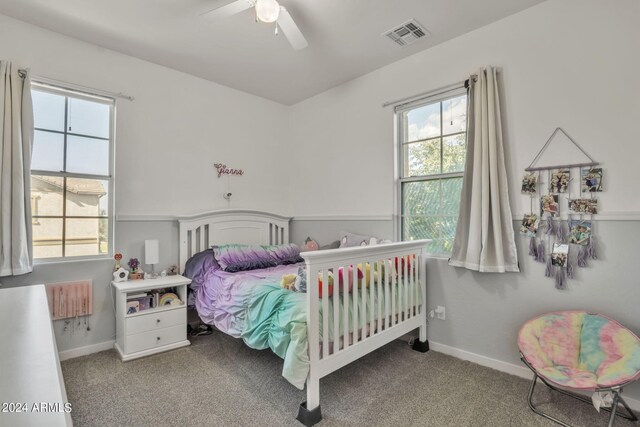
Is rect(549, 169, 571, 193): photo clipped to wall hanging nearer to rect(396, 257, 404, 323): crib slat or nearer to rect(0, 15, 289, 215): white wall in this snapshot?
rect(396, 257, 404, 323): crib slat

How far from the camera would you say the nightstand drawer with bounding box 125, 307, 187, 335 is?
2.55 metres

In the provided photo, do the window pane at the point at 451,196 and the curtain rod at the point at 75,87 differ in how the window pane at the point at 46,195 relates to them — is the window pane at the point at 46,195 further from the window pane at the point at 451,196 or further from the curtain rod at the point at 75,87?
the window pane at the point at 451,196

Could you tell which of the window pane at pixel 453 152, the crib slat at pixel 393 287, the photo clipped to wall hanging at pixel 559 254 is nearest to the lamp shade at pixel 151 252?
the crib slat at pixel 393 287

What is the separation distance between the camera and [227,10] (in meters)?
1.98

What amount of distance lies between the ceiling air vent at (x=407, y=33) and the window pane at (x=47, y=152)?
2.84m

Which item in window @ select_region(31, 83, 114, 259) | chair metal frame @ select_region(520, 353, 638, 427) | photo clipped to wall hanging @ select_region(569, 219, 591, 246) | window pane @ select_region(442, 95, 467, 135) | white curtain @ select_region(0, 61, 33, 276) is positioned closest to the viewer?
chair metal frame @ select_region(520, 353, 638, 427)

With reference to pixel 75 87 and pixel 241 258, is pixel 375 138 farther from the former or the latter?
pixel 75 87

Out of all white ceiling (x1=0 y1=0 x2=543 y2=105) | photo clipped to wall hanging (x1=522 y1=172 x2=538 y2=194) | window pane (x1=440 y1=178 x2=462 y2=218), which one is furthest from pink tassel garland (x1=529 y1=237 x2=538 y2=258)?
white ceiling (x1=0 y1=0 x2=543 y2=105)

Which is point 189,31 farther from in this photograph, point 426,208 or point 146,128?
point 426,208

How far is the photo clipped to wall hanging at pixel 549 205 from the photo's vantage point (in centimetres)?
215

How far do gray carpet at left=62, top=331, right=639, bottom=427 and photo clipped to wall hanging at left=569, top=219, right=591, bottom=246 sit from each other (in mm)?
989

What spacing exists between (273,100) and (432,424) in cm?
367

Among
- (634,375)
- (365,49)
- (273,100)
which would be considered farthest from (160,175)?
(634,375)

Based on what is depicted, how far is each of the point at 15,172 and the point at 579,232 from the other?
3891 mm
